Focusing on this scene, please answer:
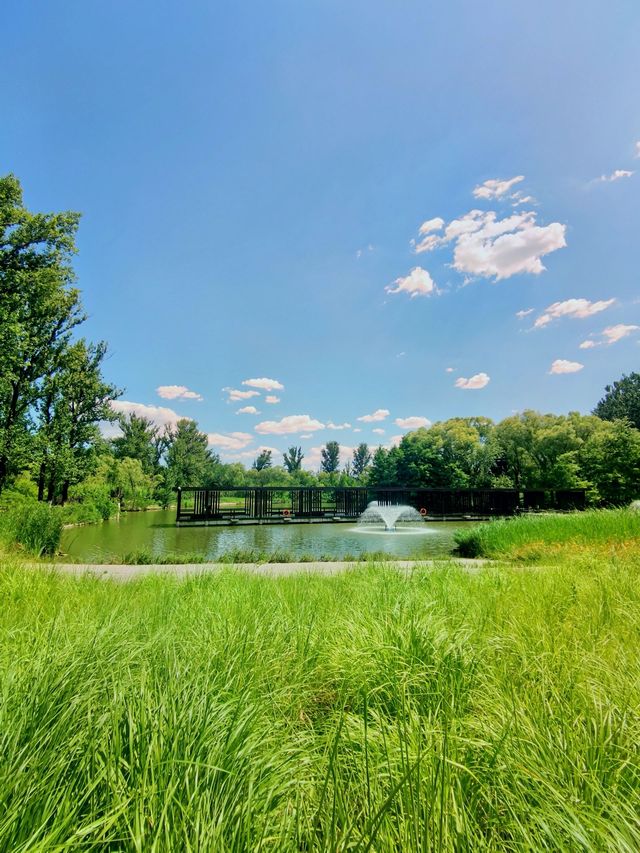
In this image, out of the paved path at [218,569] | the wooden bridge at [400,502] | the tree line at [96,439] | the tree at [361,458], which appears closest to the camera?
the paved path at [218,569]

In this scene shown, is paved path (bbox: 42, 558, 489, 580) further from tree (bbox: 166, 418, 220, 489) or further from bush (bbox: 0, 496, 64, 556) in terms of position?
tree (bbox: 166, 418, 220, 489)

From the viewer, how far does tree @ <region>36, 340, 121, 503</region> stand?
55.6 ft

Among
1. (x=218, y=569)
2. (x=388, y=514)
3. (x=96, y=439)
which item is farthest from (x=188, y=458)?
(x=218, y=569)

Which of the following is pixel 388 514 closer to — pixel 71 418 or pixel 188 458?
pixel 71 418

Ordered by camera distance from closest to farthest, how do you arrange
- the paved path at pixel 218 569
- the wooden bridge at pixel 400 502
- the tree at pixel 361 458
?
the paved path at pixel 218 569
the wooden bridge at pixel 400 502
the tree at pixel 361 458

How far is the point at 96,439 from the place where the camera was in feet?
63.8

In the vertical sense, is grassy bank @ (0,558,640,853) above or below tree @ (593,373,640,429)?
below

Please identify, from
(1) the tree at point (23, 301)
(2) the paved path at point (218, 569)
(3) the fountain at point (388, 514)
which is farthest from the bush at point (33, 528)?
(3) the fountain at point (388, 514)

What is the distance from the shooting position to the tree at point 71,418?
1695 centimetres

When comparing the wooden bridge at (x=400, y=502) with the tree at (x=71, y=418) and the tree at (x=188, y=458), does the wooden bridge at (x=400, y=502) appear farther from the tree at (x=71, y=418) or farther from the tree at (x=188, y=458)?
the tree at (x=188, y=458)

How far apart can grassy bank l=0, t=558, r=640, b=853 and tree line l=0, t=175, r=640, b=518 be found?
1427 centimetres

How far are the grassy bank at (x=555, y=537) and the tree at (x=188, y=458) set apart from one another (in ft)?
113

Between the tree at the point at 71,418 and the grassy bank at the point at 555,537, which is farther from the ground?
the tree at the point at 71,418


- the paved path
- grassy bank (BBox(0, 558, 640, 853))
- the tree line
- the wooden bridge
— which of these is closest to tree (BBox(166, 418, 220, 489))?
the tree line
